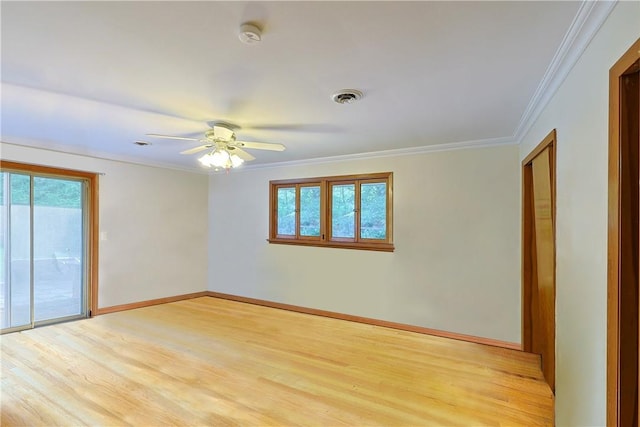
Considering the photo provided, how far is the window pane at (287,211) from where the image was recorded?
17.1 feet

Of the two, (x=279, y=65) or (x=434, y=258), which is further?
(x=434, y=258)

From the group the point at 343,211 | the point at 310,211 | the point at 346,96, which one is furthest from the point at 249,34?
the point at 310,211

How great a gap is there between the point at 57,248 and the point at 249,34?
→ 446cm

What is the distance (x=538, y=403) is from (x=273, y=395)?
204 cm

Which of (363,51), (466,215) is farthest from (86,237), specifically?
(466,215)

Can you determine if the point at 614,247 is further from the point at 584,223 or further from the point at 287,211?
the point at 287,211

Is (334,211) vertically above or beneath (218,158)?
beneath

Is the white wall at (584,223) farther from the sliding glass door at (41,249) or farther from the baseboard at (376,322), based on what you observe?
the sliding glass door at (41,249)

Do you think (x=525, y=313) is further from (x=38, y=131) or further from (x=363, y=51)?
(x=38, y=131)

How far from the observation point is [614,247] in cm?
129

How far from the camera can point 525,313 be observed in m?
3.39

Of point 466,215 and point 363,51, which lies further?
point 466,215

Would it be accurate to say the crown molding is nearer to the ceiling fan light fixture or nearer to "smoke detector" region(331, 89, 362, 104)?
"smoke detector" region(331, 89, 362, 104)

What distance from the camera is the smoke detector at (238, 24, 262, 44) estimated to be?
1570 millimetres
